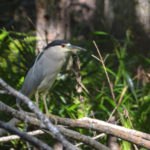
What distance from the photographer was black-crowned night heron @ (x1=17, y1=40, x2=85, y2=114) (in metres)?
3.46

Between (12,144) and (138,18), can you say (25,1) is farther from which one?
(12,144)

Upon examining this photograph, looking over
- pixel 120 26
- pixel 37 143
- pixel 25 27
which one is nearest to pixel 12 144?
pixel 37 143

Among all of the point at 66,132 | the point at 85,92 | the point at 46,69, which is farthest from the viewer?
the point at 85,92

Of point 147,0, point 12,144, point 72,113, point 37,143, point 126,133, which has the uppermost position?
point 147,0

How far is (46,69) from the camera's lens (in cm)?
351

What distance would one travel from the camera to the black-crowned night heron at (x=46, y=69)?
3.46m

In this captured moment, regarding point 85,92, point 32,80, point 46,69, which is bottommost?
point 85,92

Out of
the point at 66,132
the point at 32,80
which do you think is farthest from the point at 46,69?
the point at 66,132

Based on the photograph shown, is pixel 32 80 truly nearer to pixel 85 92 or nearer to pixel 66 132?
pixel 85 92

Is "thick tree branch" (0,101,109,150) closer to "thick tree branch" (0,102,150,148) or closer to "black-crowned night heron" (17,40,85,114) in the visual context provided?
"thick tree branch" (0,102,150,148)

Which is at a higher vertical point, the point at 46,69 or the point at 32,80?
the point at 46,69

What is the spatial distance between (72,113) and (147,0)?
114 inches

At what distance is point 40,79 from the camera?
11.5 ft

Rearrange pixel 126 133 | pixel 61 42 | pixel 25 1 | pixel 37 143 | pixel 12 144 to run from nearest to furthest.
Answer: pixel 37 143
pixel 126 133
pixel 61 42
pixel 12 144
pixel 25 1
